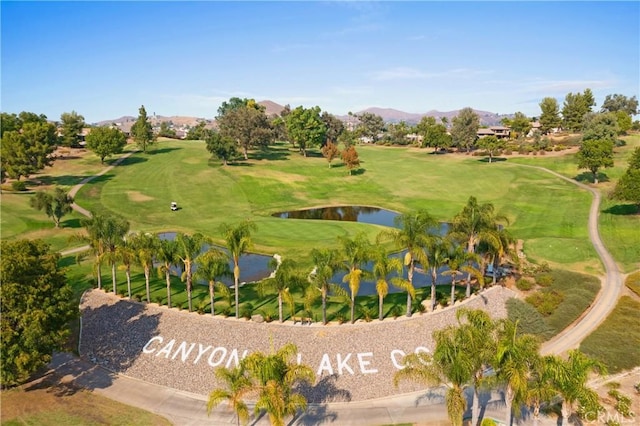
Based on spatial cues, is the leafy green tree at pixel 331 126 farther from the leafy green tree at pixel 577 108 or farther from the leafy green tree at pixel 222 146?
the leafy green tree at pixel 577 108

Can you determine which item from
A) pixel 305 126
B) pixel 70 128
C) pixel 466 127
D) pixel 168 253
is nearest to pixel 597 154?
pixel 466 127

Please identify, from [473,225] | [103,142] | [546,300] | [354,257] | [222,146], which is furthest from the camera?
[222,146]

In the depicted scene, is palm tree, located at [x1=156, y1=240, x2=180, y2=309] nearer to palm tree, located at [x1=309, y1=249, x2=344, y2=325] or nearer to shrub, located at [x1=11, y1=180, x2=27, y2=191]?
palm tree, located at [x1=309, y1=249, x2=344, y2=325]

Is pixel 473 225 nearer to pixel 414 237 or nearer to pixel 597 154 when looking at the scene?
pixel 414 237

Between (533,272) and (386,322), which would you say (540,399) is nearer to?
(386,322)

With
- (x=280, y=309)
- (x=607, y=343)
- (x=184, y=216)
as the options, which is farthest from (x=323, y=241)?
(x=607, y=343)
